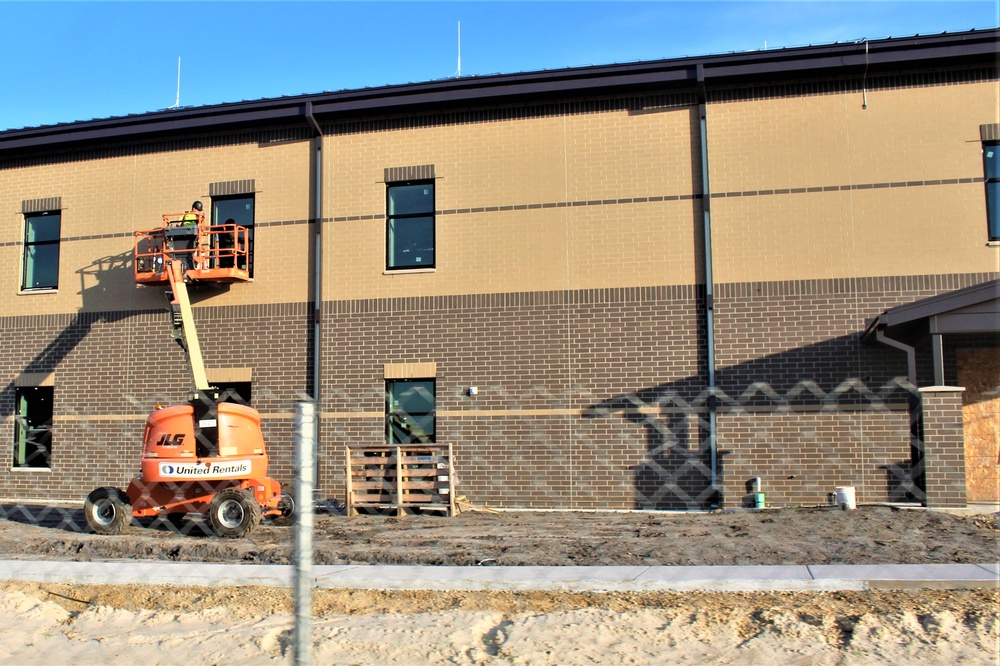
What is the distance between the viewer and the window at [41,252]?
19406 mm

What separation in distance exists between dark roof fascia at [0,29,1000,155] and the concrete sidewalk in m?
10.2

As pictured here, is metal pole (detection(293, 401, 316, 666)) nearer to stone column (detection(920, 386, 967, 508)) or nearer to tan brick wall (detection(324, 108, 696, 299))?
stone column (detection(920, 386, 967, 508))

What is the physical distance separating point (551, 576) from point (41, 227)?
16.4 meters

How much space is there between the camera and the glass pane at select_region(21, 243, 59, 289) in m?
19.4

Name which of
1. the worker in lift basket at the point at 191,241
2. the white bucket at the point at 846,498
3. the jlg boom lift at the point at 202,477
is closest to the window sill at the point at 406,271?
the worker in lift basket at the point at 191,241

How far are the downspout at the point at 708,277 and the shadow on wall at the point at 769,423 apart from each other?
0.20ft

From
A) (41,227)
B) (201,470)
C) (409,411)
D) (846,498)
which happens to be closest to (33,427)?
(41,227)

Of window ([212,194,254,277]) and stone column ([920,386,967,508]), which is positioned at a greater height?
window ([212,194,254,277])

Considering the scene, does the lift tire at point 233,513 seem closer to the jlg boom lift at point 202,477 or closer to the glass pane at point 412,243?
the jlg boom lift at point 202,477

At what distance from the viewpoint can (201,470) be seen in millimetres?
13719

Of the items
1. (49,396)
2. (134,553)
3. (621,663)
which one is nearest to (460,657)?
(621,663)

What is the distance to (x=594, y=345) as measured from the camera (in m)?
16.2

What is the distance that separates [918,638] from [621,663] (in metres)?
2.28

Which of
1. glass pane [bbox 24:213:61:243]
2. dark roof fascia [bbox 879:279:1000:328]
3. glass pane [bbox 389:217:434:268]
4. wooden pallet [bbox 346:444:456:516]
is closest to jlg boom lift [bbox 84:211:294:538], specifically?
wooden pallet [bbox 346:444:456:516]
